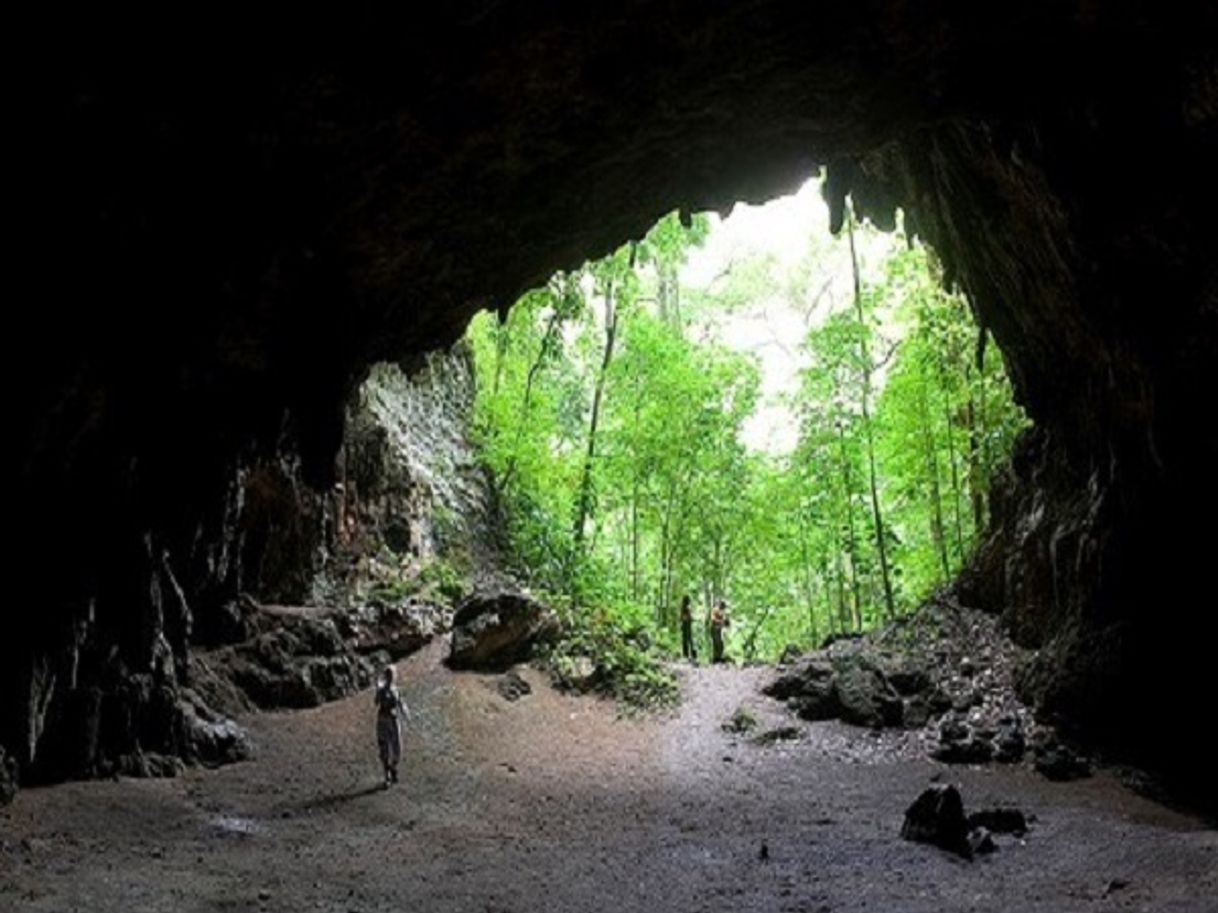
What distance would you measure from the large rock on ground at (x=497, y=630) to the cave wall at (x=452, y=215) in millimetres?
5198

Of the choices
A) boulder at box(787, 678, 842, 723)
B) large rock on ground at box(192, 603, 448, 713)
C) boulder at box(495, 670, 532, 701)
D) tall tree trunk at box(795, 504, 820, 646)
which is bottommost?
boulder at box(787, 678, 842, 723)

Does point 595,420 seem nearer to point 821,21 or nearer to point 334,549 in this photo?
point 334,549

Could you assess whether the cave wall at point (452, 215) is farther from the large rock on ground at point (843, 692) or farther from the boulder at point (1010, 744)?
the large rock on ground at point (843, 692)

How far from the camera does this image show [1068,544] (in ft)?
54.6

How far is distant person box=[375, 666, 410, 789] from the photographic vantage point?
13336 mm

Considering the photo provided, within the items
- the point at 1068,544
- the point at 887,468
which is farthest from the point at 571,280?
the point at 1068,544

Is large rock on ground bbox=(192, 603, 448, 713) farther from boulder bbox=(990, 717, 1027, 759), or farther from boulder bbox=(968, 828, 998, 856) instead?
boulder bbox=(968, 828, 998, 856)

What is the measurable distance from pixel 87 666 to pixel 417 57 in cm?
902

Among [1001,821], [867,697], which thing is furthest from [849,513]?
[1001,821]

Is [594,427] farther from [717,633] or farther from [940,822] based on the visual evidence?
[940,822]

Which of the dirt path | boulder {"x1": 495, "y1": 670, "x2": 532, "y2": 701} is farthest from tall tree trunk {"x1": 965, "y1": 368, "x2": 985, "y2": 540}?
boulder {"x1": 495, "y1": 670, "x2": 532, "y2": 701}

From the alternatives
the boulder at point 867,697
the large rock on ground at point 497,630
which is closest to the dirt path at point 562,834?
the boulder at point 867,697

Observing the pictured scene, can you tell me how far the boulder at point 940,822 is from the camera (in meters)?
10.6

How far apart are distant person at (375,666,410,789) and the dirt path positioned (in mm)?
342
